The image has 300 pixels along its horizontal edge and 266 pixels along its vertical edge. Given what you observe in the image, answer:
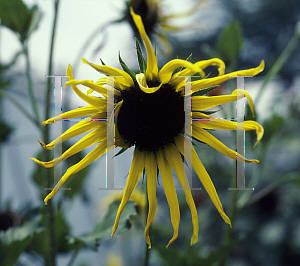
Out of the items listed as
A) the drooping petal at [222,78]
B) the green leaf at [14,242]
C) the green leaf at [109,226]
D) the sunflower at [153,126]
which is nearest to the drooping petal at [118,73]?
the sunflower at [153,126]

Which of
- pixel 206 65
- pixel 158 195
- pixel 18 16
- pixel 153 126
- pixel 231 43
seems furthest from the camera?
pixel 158 195

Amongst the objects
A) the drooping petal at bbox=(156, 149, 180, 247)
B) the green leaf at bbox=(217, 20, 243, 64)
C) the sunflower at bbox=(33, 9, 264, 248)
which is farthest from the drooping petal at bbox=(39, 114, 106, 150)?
the green leaf at bbox=(217, 20, 243, 64)

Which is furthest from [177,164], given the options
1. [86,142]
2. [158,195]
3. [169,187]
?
[158,195]

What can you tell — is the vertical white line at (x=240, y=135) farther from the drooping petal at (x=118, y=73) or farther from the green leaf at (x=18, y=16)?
the green leaf at (x=18, y=16)

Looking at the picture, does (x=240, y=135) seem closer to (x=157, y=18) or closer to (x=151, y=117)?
(x=151, y=117)

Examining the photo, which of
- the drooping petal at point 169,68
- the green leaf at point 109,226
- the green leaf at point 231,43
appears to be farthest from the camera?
the green leaf at point 231,43

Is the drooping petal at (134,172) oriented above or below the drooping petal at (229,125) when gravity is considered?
below

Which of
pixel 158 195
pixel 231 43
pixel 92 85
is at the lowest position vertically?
pixel 158 195
